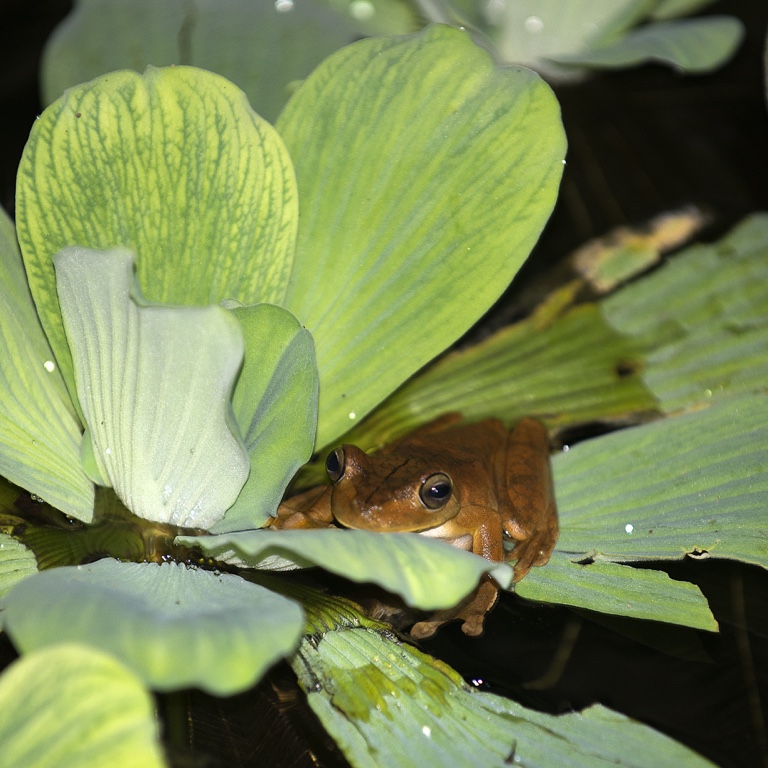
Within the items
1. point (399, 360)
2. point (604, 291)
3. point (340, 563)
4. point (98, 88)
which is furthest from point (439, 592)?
point (604, 291)

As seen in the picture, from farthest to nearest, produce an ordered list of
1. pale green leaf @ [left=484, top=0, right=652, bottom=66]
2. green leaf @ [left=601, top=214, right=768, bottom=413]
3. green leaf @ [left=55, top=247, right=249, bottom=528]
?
pale green leaf @ [left=484, top=0, right=652, bottom=66], green leaf @ [left=601, top=214, right=768, bottom=413], green leaf @ [left=55, top=247, right=249, bottom=528]

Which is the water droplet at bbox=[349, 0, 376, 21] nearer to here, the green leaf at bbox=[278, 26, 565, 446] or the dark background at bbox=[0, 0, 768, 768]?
the dark background at bbox=[0, 0, 768, 768]

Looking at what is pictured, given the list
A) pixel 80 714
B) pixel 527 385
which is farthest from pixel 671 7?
pixel 80 714

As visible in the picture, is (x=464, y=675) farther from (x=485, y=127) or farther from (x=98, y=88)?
(x=98, y=88)

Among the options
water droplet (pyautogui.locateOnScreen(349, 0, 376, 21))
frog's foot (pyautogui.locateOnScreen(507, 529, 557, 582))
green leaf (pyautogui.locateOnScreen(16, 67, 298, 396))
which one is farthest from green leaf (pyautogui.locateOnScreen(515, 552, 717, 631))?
water droplet (pyautogui.locateOnScreen(349, 0, 376, 21))

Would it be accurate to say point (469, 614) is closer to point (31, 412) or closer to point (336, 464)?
point (336, 464)

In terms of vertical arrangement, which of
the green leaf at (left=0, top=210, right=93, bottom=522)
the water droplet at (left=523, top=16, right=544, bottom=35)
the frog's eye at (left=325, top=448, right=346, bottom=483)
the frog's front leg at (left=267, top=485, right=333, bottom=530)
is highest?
the green leaf at (left=0, top=210, right=93, bottom=522)
